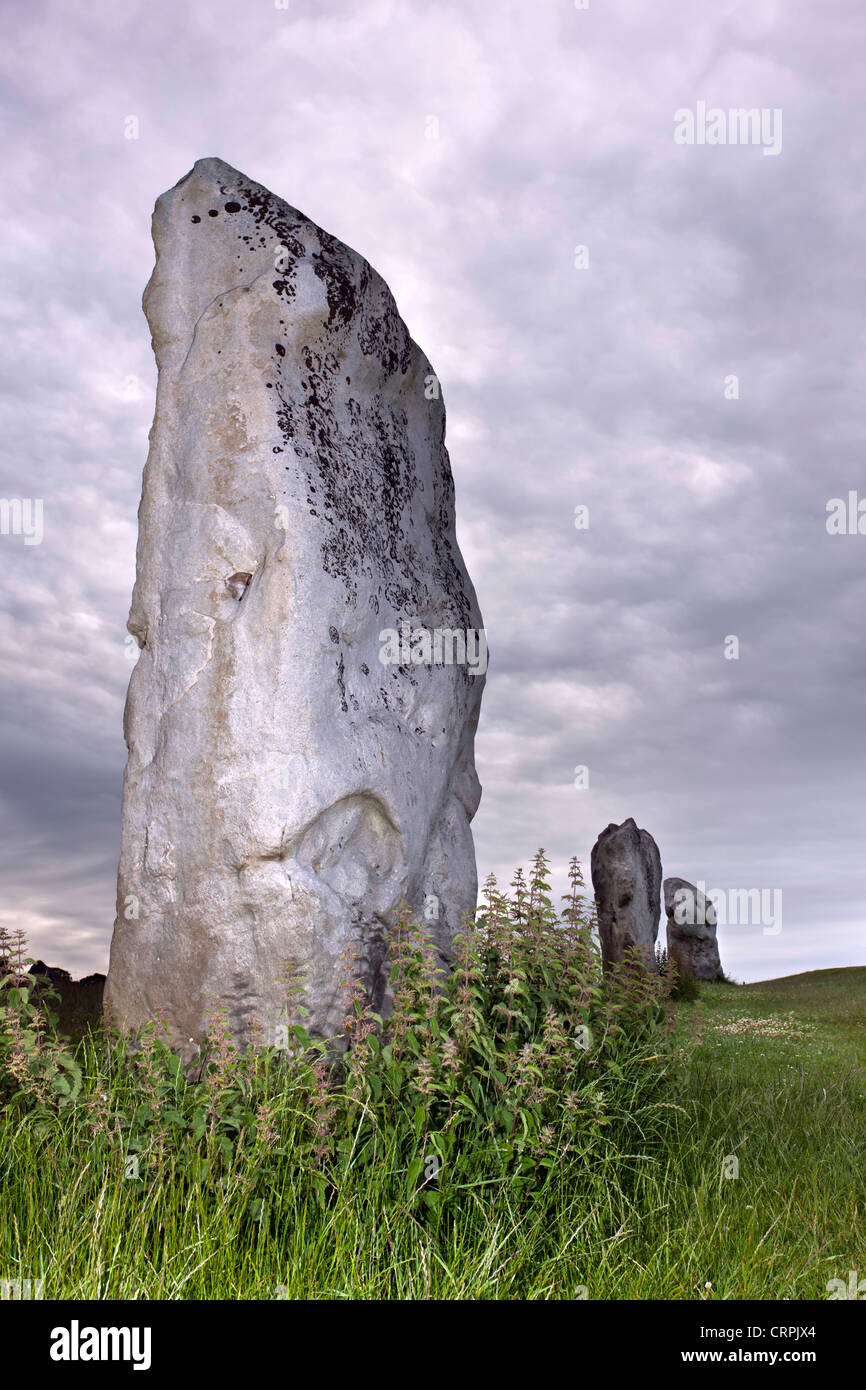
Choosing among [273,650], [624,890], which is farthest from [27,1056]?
[624,890]

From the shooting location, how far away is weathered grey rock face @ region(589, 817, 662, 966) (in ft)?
54.4

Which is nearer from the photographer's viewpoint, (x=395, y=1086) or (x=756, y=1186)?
(x=395, y=1086)

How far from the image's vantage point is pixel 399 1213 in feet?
17.0

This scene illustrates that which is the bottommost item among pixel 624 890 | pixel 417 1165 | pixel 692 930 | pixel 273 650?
pixel 417 1165

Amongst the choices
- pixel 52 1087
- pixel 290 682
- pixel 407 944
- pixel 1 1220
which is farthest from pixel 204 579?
pixel 1 1220

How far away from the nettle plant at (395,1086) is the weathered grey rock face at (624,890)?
9.58 meters

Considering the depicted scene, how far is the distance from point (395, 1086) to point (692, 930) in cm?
2173

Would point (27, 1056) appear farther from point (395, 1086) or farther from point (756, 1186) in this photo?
point (756, 1186)

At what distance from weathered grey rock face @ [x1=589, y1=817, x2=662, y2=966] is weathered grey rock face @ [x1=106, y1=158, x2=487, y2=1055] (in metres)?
8.79

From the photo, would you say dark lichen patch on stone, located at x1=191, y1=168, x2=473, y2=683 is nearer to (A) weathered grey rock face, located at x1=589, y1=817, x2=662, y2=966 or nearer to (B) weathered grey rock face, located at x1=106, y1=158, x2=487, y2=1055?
(B) weathered grey rock face, located at x1=106, y1=158, x2=487, y2=1055

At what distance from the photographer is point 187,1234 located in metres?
4.96

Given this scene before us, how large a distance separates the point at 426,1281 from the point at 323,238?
6959 mm

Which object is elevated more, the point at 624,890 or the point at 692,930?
the point at 624,890
